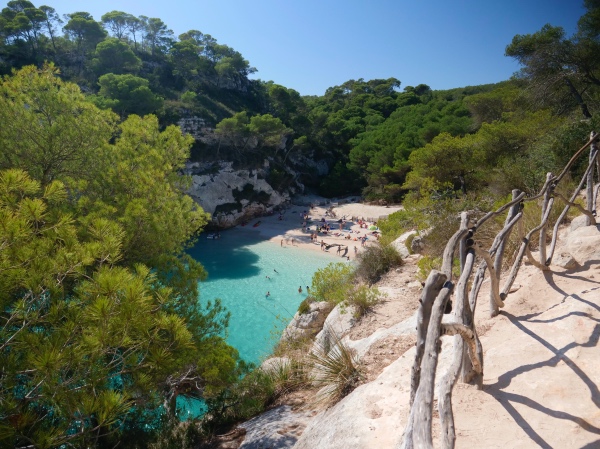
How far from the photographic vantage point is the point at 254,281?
63.8 feet

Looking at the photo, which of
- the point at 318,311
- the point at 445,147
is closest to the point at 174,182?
the point at 318,311

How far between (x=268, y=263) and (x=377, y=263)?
13.9 m

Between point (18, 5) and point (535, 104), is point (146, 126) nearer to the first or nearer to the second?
point (535, 104)

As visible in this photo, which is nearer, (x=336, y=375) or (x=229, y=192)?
(x=336, y=375)

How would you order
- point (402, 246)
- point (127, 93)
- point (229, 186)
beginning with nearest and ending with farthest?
point (402, 246) < point (127, 93) < point (229, 186)

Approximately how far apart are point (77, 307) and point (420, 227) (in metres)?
8.00

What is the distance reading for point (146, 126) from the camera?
6254 millimetres

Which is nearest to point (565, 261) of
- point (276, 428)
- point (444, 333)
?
point (444, 333)

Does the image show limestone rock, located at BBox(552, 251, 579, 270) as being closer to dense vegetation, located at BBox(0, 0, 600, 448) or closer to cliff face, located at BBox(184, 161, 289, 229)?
dense vegetation, located at BBox(0, 0, 600, 448)

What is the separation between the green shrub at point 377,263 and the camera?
8.92m

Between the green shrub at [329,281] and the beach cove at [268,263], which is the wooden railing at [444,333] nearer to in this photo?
the green shrub at [329,281]

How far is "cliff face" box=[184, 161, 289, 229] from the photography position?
94.7 ft

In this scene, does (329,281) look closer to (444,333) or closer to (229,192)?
(444,333)

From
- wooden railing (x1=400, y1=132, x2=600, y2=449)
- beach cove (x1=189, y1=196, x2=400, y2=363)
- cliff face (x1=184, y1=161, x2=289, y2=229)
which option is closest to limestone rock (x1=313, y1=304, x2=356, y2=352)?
beach cove (x1=189, y1=196, x2=400, y2=363)
